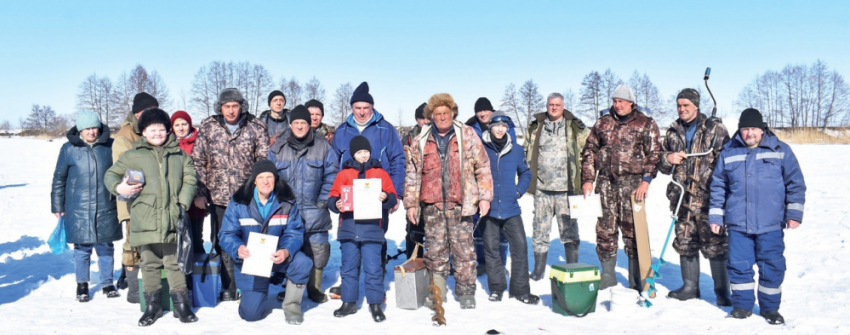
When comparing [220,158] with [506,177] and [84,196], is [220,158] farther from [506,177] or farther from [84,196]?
[506,177]

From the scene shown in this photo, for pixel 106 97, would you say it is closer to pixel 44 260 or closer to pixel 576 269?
pixel 44 260

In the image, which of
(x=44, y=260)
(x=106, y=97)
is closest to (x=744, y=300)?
(x=44, y=260)

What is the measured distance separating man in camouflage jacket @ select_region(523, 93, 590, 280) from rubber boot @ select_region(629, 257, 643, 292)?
69 cm

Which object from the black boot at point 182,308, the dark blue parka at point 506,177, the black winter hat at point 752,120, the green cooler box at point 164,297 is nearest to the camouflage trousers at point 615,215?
the dark blue parka at point 506,177

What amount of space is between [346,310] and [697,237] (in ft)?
12.6

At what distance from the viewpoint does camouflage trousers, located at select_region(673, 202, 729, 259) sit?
5.67m

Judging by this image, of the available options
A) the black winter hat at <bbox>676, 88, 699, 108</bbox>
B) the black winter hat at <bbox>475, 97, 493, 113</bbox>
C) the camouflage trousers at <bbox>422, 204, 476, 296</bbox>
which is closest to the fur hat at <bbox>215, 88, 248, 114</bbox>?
the camouflage trousers at <bbox>422, 204, 476, 296</bbox>

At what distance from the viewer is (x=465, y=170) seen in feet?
18.0

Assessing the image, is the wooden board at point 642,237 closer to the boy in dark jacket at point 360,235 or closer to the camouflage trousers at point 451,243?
the camouflage trousers at point 451,243

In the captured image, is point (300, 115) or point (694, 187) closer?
point (300, 115)

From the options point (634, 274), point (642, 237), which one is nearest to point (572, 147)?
point (642, 237)

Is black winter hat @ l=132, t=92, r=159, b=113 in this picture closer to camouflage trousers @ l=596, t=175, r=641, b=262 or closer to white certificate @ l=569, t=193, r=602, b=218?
white certificate @ l=569, t=193, r=602, b=218

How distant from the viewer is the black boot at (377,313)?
17.1ft

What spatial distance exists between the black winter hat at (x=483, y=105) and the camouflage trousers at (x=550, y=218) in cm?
135
